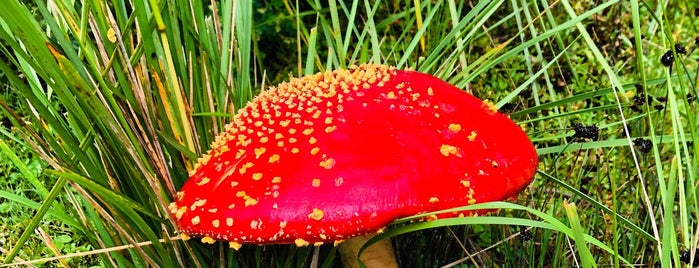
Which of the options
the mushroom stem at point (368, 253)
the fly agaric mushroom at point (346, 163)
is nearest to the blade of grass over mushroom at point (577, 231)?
the fly agaric mushroom at point (346, 163)

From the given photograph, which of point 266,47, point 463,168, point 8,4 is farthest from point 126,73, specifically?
point 266,47

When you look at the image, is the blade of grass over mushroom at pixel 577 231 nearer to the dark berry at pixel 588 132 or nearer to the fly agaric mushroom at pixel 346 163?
the fly agaric mushroom at pixel 346 163

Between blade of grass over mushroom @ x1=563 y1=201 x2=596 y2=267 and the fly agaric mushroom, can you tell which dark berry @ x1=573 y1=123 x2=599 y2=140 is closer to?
the fly agaric mushroom

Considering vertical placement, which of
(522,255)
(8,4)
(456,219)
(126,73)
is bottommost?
(522,255)

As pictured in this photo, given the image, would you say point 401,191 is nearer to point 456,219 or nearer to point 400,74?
point 456,219

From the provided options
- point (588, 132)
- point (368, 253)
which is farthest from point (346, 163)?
point (588, 132)

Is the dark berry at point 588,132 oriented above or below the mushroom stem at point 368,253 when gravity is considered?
above
